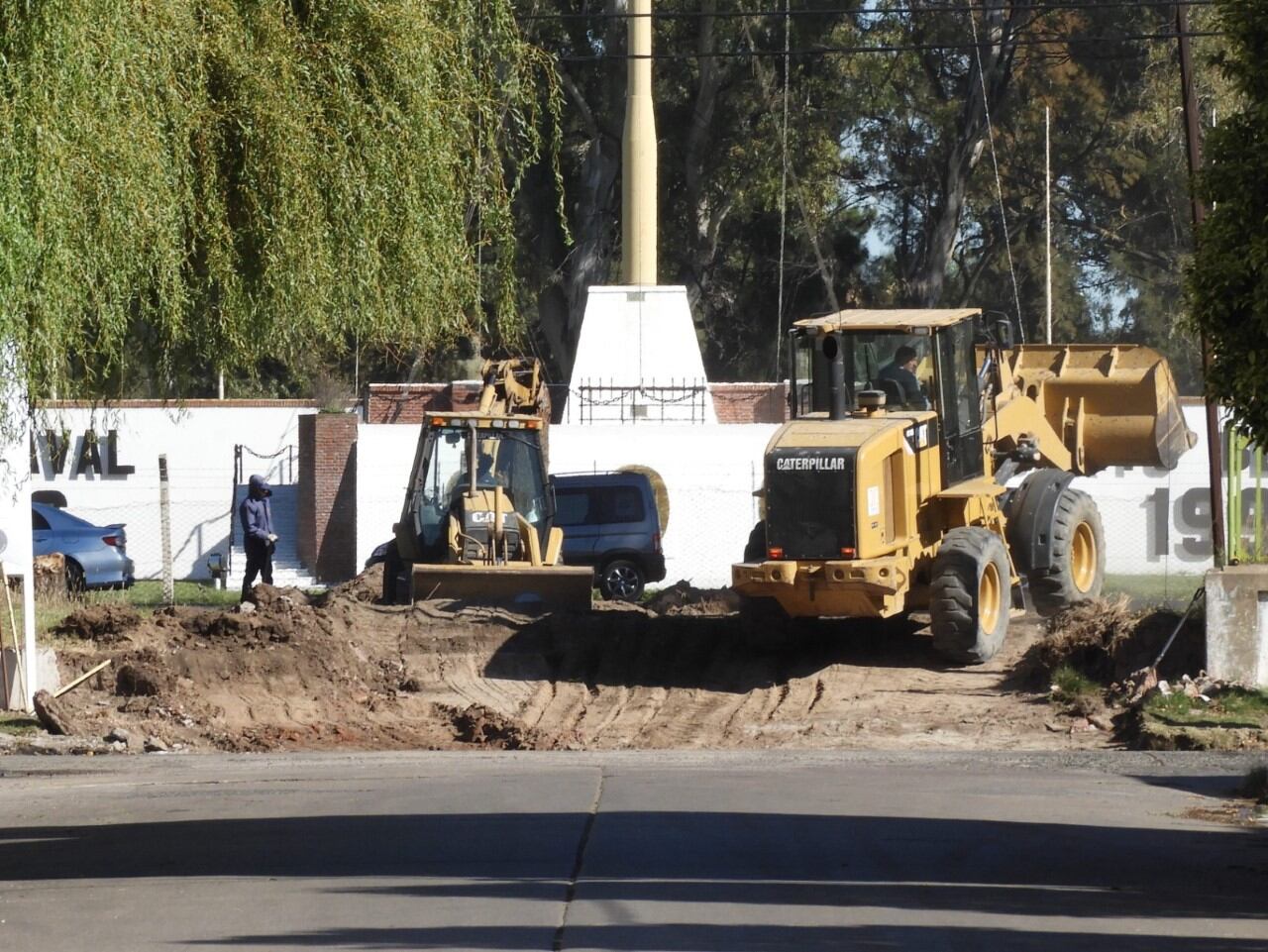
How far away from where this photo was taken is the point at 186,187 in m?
11.3

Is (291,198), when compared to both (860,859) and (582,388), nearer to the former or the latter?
(860,859)

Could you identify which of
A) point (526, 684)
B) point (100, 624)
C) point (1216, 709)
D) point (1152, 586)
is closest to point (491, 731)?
point (526, 684)

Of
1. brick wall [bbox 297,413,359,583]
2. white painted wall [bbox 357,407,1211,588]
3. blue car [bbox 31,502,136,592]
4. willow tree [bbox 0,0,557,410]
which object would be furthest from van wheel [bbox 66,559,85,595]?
willow tree [bbox 0,0,557,410]

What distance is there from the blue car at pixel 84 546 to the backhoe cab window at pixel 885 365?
47.8 ft

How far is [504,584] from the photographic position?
19781mm

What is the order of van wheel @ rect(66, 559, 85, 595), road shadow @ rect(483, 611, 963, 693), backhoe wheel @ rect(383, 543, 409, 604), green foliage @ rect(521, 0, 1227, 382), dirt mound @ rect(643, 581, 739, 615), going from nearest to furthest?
road shadow @ rect(483, 611, 963, 693) < backhoe wheel @ rect(383, 543, 409, 604) < dirt mound @ rect(643, 581, 739, 615) < van wheel @ rect(66, 559, 85, 595) < green foliage @ rect(521, 0, 1227, 382)

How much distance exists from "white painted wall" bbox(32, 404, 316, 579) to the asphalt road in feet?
65.4

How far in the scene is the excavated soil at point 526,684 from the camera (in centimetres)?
1519

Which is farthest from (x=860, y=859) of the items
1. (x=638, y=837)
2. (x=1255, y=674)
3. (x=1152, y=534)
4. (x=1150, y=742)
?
(x=1152, y=534)

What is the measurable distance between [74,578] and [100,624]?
9013 mm

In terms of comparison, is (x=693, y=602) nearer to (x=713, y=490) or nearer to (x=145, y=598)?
(x=713, y=490)

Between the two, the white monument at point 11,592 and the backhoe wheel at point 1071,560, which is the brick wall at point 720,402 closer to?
the backhoe wheel at point 1071,560

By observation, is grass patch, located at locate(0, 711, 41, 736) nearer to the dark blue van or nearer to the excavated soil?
the excavated soil

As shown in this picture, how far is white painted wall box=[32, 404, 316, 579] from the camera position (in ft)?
107
